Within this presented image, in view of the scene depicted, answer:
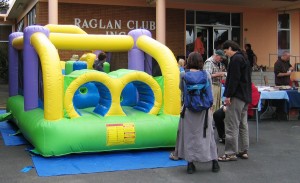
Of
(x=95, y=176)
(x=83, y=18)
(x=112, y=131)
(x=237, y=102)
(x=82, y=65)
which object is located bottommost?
(x=95, y=176)

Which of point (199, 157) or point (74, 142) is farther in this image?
point (74, 142)

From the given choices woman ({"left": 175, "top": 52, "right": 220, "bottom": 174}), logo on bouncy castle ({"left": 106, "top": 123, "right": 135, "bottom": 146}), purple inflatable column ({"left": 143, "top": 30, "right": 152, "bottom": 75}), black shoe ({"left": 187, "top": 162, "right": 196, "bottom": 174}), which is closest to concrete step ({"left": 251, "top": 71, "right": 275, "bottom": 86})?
purple inflatable column ({"left": 143, "top": 30, "right": 152, "bottom": 75})

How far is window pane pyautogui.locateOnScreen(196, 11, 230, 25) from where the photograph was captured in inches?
771

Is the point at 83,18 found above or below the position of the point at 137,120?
above

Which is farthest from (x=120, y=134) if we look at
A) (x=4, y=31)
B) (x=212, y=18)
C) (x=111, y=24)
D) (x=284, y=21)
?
(x=4, y=31)

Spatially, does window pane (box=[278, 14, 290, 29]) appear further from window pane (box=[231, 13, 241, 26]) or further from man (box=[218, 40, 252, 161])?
man (box=[218, 40, 252, 161])

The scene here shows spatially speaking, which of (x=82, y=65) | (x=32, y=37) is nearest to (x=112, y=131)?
(x=32, y=37)

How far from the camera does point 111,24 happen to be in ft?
58.1

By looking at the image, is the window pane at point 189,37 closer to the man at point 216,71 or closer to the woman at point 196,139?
the man at point 216,71

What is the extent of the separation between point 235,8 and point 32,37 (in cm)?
1420

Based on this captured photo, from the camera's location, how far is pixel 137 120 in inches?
280

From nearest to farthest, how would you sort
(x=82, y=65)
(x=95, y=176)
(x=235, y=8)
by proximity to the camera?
1. (x=95, y=176)
2. (x=82, y=65)
3. (x=235, y=8)

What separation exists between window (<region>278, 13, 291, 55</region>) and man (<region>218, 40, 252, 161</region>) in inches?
619

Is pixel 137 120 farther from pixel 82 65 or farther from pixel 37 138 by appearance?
pixel 82 65
